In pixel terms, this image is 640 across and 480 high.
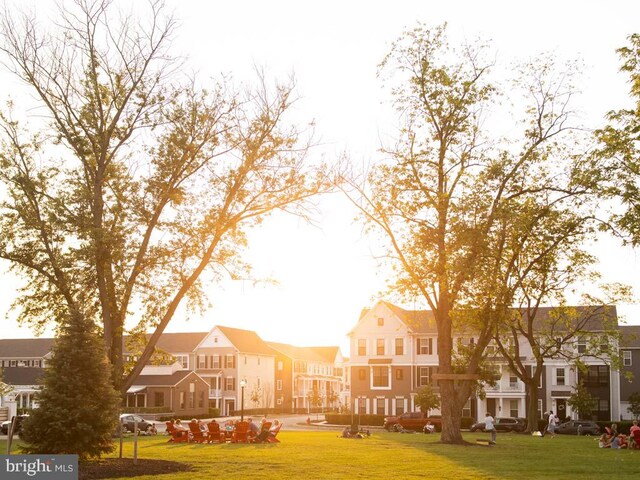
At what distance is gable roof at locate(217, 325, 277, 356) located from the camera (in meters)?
99.0

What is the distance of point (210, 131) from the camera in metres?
30.1

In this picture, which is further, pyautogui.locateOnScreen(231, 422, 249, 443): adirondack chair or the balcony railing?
the balcony railing

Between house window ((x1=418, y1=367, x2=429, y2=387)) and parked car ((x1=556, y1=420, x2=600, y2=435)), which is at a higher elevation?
house window ((x1=418, y1=367, x2=429, y2=387))

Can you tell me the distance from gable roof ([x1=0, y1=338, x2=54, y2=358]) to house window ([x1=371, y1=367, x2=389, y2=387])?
145ft

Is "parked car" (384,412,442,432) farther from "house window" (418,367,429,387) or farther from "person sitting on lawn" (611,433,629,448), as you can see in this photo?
"person sitting on lawn" (611,433,629,448)

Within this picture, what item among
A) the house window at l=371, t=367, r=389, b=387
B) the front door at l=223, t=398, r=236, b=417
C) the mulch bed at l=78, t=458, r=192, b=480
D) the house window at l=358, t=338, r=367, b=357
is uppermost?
the house window at l=358, t=338, r=367, b=357

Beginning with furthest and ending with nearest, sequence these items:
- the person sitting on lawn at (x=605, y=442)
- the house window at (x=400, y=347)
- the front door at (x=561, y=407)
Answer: the house window at (x=400, y=347) → the front door at (x=561, y=407) → the person sitting on lawn at (x=605, y=442)

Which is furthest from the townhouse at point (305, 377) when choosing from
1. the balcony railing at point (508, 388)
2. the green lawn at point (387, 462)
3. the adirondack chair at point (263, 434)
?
the green lawn at point (387, 462)

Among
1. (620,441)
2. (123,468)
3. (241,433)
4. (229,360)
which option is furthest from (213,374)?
(123,468)

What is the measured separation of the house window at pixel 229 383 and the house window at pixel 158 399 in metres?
13.1

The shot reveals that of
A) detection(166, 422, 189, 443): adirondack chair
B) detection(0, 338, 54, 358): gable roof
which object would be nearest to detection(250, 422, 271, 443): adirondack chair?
detection(166, 422, 189, 443): adirondack chair

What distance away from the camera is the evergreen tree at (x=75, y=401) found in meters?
21.2

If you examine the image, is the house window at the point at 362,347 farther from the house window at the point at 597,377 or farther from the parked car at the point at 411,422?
the parked car at the point at 411,422

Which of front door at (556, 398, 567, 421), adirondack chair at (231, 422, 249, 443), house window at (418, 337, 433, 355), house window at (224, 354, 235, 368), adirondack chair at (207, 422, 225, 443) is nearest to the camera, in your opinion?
adirondack chair at (231, 422, 249, 443)
